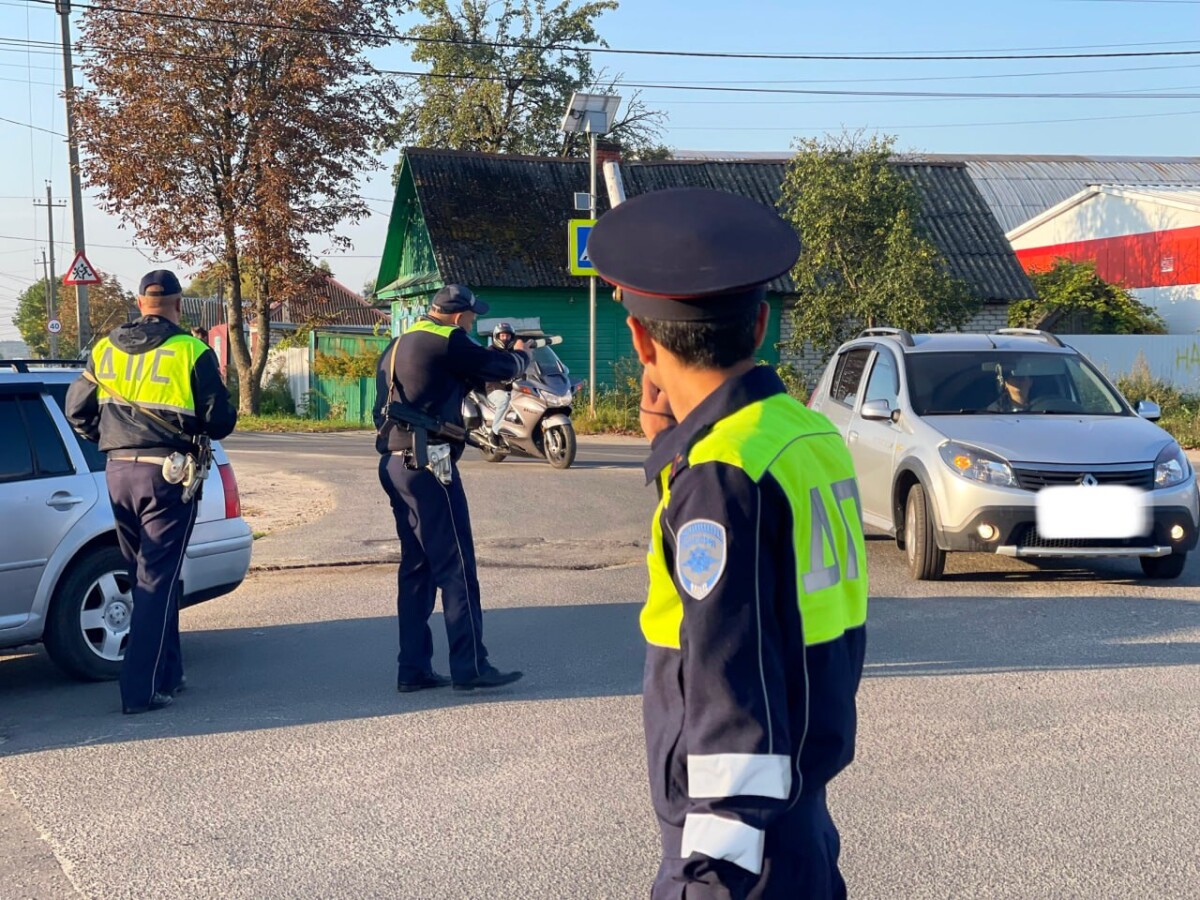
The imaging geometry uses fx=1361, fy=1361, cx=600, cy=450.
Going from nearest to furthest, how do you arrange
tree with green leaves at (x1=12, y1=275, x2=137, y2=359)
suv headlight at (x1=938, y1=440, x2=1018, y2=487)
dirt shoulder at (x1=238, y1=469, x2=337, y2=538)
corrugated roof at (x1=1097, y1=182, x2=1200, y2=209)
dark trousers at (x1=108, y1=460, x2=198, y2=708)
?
dark trousers at (x1=108, y1=460, x2=198, y2=708) < suv headlight at (x1=938, y1=440, x2=1018, y2=487) < dirt shoulder at (x1=238, y1=469, x2=337, y2=538) < corrugated roof at (x1=1097, y1=182, x2=1200, y2=209) < tree with green leaves at (x1=12, y1=275, x2=137, y2=359)

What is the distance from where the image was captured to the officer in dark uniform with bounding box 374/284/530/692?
6.21 m

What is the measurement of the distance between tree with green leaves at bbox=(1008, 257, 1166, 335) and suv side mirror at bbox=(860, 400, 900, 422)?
73.1 feet

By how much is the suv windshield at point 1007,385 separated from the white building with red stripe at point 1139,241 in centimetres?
2753

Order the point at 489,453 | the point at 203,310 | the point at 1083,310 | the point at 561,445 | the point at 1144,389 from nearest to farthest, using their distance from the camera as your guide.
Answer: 1. the point at 561,445
2. the point at 489,453
3. the point at 1144,389
4. the point at 1083,310
5. the point at 203,310

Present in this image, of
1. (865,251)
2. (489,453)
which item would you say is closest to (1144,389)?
(865,251)

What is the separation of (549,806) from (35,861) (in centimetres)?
168

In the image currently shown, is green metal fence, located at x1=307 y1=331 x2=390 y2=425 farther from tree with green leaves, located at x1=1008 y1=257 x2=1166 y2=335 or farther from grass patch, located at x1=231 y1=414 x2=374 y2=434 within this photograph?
tree with green leaves, located at x1=1008 y1=257 x2=1166 y2=335

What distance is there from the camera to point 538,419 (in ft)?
53.3

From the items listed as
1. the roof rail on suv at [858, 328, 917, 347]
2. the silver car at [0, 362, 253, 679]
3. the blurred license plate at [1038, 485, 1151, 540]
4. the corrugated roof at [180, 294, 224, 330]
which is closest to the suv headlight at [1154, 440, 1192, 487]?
the blurred license plate at [1038, 485, 1151, 540]

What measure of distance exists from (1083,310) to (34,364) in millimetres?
28045

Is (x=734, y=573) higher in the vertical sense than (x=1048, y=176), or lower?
lower

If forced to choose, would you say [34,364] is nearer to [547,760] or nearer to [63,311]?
[547,760]

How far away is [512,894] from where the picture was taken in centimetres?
402

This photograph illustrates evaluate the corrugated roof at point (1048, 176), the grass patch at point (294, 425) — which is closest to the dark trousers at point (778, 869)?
the grass patch at point (294, 425)
